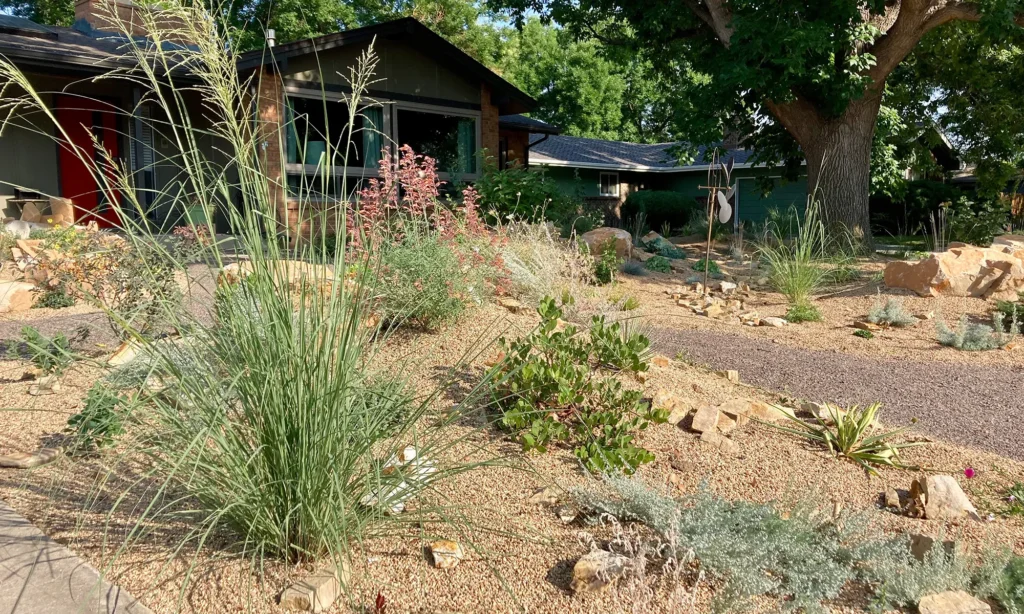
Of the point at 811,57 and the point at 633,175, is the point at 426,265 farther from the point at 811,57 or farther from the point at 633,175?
the point at 633,175

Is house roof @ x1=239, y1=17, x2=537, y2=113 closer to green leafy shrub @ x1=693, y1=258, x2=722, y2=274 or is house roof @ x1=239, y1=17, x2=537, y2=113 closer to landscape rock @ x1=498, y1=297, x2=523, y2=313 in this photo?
green leafy shrub @ x1=693, y1=258, x2=722, y2=274

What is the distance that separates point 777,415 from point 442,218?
10.9 feet

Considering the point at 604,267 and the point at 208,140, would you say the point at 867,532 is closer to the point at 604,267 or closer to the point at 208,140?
the point at 604,267

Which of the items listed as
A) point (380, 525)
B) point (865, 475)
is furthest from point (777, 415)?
point (380, 525)

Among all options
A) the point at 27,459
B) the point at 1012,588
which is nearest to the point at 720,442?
the point at 1012,588

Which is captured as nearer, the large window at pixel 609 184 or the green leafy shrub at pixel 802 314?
the green leafy shrub at pixel 802 314

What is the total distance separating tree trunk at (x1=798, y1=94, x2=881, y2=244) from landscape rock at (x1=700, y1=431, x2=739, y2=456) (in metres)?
10.6

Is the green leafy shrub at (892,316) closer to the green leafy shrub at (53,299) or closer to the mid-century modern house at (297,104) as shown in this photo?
the mid-century modern house at (297,104)

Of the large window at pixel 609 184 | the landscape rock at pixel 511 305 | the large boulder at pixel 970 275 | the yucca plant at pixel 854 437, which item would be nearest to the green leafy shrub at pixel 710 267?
A: the large boulder at pixel 970 275

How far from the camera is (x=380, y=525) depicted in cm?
263

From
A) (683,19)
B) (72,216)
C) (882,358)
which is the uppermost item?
(683,19)

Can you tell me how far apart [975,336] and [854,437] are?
359 cm

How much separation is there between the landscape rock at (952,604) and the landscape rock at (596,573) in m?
0.90

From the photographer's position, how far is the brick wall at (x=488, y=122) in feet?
52.2
